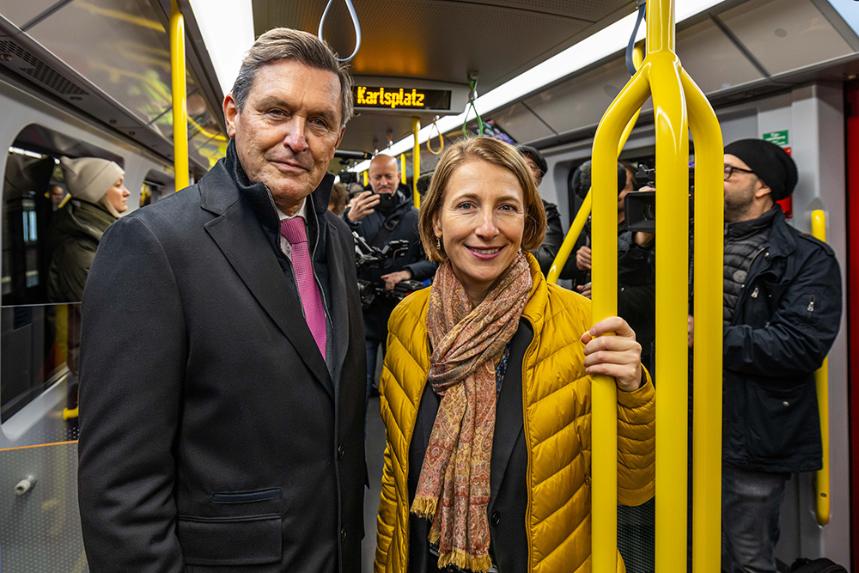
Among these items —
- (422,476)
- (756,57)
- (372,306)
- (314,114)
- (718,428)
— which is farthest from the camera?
(372,306)

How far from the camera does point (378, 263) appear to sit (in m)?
3.66

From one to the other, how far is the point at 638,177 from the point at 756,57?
4.66 ft

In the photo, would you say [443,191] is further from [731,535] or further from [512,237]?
[731,535]

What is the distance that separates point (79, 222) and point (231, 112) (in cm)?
242

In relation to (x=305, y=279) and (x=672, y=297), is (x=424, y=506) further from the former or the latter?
(x=672, y=297)

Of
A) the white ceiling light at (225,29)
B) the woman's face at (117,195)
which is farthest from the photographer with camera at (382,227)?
the woman's face at (117,195)

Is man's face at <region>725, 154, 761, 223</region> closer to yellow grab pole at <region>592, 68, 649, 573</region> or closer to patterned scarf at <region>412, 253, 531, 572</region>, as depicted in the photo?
patterned scarf at <region>412, 253, 531, 572</region>

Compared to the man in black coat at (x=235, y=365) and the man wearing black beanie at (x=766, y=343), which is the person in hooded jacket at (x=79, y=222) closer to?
the man in black coat at (x=235, y=365)

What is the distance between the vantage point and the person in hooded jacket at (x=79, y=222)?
297 cm

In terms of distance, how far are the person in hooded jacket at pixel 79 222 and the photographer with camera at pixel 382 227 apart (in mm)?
1506

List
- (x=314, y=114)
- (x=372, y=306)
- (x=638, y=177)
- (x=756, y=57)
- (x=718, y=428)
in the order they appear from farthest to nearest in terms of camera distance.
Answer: (x=372, y=306), (x=756, y=57), (x=638, y=177), (x=314, y=114), (x=718, y=428)

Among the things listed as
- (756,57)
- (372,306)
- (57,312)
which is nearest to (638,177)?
(756,57)

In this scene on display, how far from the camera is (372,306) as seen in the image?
402 centimetres

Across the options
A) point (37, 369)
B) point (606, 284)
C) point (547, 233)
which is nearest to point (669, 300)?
point (606, 284)
